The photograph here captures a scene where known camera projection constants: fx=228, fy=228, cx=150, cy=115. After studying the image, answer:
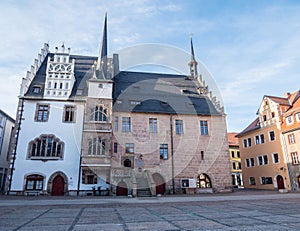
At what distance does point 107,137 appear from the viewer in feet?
75.4

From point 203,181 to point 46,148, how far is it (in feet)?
56.0

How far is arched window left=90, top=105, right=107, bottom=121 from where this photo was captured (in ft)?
76.7

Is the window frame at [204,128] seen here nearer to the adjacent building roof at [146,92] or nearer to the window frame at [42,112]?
the adjacent building roof at [146,92]

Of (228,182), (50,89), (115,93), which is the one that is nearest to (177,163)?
(228,182)

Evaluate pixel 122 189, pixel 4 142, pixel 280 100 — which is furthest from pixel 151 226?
pixel 280 100

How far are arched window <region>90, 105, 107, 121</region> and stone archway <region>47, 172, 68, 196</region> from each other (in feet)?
20.4

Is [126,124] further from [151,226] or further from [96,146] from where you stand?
[151,226]

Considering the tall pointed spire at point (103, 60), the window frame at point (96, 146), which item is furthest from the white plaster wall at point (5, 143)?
the tall pointed spire at point (103, 60)

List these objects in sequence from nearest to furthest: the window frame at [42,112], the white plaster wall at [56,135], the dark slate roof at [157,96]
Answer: the white plaster wall at [56,135], the window frame at [42,112], the dark slate roof at [157,96]

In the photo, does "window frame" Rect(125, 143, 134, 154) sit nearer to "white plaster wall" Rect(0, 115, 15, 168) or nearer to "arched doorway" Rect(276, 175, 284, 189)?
"white plaster wall" Rect(0, 115, 15, 168)

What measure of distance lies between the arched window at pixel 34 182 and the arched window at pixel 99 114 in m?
7.44

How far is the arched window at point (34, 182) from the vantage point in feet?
70.8

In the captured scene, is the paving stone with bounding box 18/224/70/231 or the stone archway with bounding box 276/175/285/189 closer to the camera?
the paving stone with bounding box 18/224/70/231

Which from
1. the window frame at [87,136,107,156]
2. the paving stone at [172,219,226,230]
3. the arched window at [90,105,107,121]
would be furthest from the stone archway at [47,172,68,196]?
the paving stone at [172,219,226,230]
